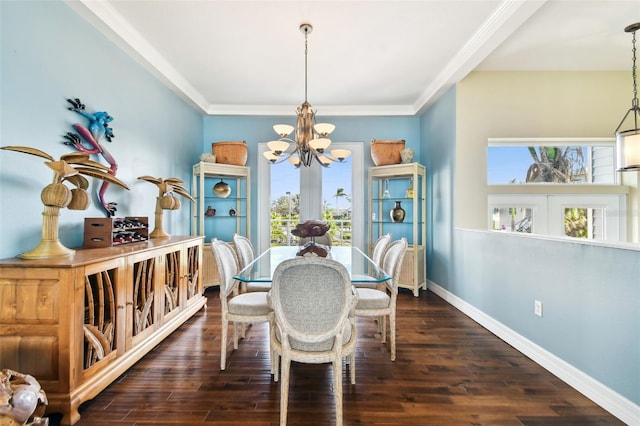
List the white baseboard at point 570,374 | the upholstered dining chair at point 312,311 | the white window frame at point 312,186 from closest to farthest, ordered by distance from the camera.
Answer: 1. the upholstered dining chair at point 312,311
2. the white baseboard at point 570,374
3. the white window frame at point 312,186

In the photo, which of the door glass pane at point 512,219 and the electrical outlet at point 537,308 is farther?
the door glass pane at point 512,219

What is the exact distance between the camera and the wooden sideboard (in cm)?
159

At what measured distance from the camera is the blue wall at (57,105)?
1820mm

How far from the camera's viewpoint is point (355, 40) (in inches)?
112

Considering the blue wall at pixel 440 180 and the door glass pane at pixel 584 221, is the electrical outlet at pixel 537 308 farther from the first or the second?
the door glass pane at pixel 584 221

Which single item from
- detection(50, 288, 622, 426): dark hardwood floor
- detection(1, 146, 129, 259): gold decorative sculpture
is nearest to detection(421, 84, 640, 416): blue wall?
detection(50, 288, 622, 426): dark hardwood floor

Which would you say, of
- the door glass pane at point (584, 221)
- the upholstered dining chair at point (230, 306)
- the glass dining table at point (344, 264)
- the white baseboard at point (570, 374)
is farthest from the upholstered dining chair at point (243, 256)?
the door glass pane at point (584, 221)

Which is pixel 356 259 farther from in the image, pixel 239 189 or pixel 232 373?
pixel 239 189

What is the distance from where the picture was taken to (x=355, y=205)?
480cm

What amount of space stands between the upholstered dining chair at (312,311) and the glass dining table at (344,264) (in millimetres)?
526

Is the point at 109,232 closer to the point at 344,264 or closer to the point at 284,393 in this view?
the point at 284,393

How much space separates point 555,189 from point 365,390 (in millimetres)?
3587

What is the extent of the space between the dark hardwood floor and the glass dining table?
69 cm

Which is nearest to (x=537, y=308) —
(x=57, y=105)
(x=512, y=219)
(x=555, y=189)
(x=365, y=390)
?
(x=365, y=390)
